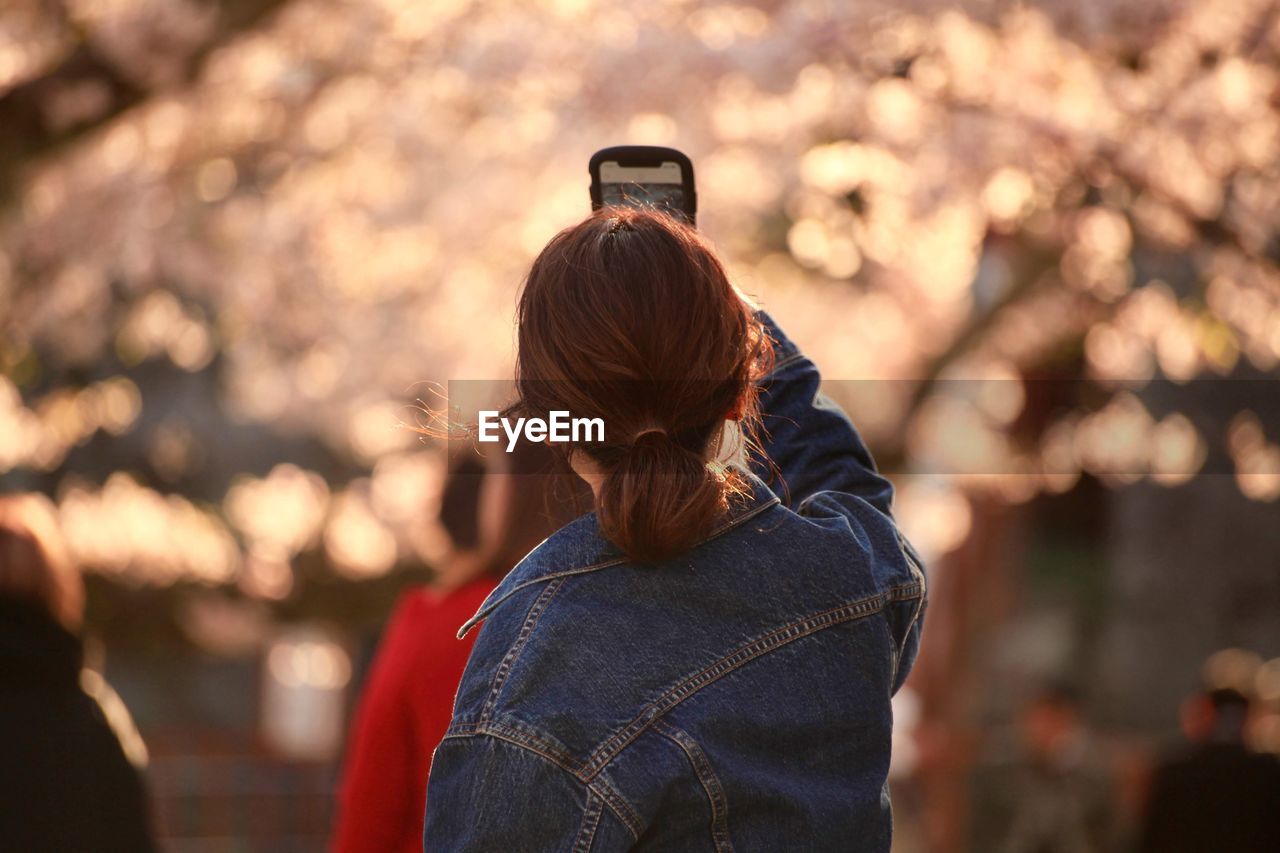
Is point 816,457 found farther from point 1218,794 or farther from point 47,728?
point 1218,794

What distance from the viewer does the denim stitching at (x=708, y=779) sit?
1.27 m

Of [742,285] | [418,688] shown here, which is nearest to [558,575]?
[742,285]

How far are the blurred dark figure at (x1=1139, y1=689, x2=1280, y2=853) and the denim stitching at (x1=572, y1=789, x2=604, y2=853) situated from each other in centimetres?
469

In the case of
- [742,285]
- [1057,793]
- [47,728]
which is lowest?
[1057,793]

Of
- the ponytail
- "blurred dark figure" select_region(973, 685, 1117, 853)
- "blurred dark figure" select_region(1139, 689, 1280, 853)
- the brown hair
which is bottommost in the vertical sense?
"blurred dark figure" select_region(973, 685, 1117, 853)

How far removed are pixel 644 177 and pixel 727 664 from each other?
61 centimetres

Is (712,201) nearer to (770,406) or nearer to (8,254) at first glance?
(8,254)

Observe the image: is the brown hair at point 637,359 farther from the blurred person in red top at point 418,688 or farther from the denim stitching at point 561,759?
the blurred person in red top at point 418,688

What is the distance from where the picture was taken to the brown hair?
128 centimetres

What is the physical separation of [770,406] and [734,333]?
0.95 ft

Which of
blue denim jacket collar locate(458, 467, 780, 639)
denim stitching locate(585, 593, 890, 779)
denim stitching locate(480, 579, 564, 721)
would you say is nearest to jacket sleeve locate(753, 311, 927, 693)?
denim stitching locate(585, 593, 890, 779)

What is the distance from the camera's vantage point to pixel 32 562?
3.03 metres

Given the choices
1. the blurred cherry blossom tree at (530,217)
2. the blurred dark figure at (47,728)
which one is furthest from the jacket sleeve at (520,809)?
the blurred dark figure at (47,728)

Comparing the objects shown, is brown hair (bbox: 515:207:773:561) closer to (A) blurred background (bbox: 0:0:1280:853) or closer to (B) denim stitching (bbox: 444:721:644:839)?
(B) denim stitching (bbox: 444:721:644:839)
